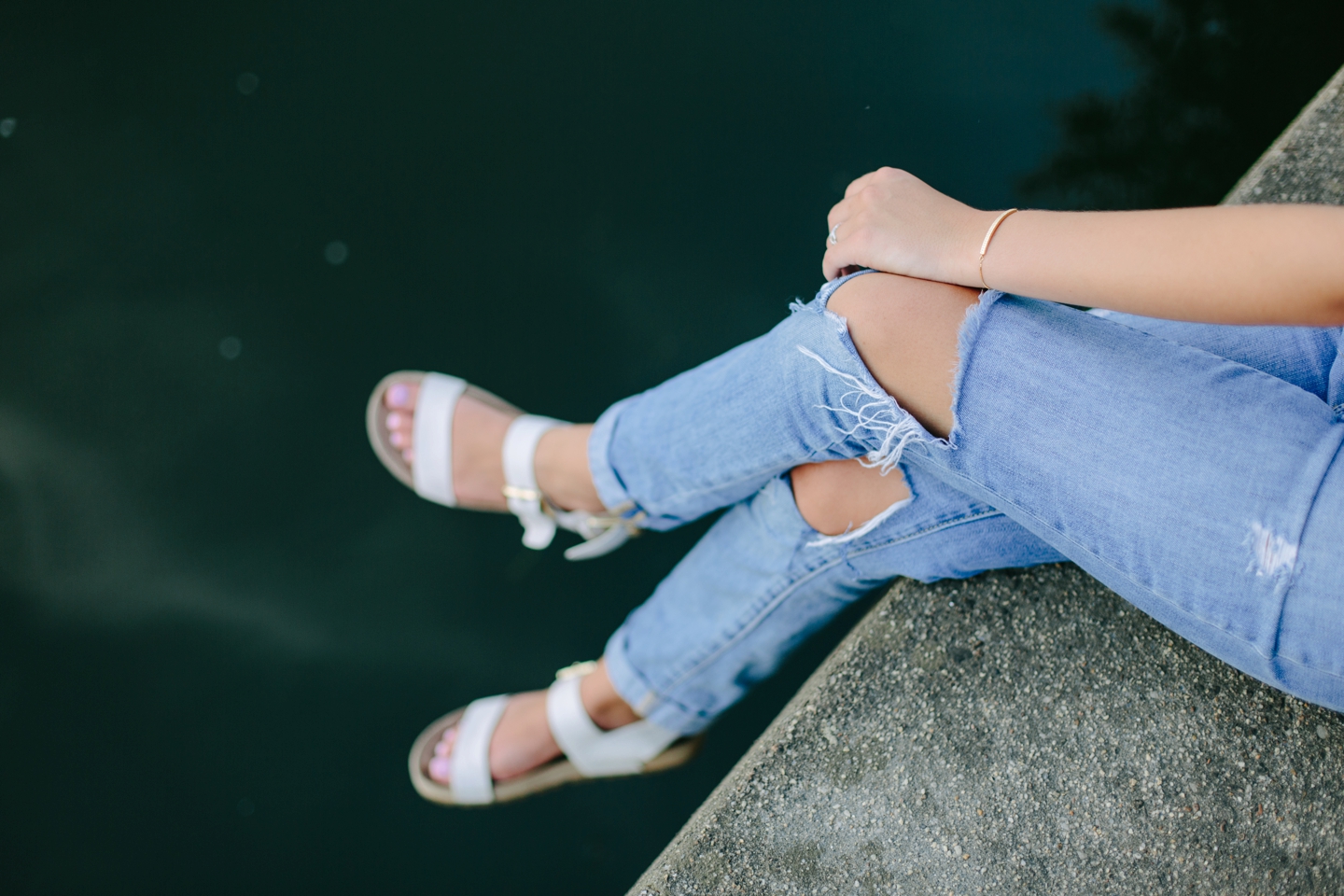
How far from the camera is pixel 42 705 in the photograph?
1428 millimetres

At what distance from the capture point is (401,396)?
136 centimetres

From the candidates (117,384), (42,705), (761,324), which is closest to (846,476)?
(761,324)

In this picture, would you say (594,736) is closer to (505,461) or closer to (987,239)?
(505,461)

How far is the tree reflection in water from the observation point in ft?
5.34

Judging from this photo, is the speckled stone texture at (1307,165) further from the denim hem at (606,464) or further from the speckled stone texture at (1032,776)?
the denim hem at (606,464)

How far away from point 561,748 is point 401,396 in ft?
2.11

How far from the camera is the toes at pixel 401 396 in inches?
53.4

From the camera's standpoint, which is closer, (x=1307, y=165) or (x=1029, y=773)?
(x=1029, y=773)

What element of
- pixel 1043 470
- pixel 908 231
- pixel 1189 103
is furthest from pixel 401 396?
pixel 1189 103

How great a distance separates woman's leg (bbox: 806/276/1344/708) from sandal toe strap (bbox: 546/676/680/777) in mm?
702

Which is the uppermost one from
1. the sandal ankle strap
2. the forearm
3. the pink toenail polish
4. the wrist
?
the wrist

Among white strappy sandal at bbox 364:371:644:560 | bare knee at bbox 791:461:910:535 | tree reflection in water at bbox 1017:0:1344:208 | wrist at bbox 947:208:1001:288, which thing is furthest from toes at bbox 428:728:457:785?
tree reflection in water at bbox 1017:0:1344:208

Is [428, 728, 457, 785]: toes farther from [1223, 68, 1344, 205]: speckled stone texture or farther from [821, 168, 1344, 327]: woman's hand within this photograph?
[1223, 68, 1344, 205]: speckled stone texture

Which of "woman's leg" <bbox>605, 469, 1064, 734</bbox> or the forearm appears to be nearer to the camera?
the forearm
